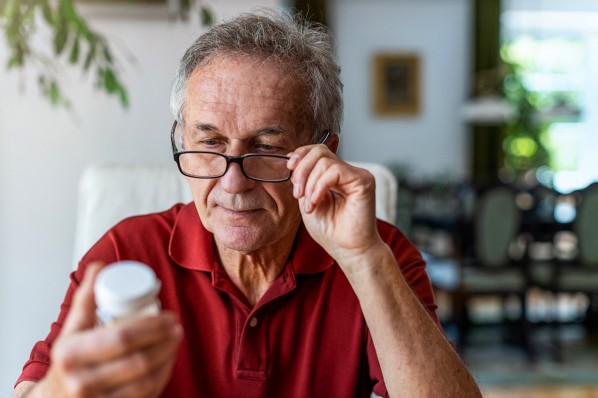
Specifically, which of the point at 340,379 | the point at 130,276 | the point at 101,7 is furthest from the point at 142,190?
the point at 101,7

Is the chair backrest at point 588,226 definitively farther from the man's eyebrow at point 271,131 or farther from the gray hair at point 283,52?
the man's eyebrow at point 271,131

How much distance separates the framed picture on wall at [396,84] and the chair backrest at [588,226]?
3.40 m

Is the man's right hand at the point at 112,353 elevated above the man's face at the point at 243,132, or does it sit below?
below

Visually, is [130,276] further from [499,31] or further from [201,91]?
[499,31]

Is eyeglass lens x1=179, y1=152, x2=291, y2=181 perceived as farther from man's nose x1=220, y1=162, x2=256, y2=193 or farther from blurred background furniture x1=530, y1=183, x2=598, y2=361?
blurred background furniture x1=530, y1=183, x2=598, y2=361

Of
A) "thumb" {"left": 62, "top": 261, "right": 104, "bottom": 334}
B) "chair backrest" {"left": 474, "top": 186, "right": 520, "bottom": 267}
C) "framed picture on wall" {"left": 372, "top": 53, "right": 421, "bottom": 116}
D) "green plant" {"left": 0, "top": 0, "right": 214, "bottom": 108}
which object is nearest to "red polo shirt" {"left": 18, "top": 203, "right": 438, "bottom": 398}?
"thumb" {"left": 62, "top": 261, "right": 104, "bottom": 334}

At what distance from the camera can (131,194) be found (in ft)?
5.40

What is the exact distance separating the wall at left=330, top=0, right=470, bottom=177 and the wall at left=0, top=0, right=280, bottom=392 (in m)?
4.75

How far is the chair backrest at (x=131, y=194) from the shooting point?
1.61 meters

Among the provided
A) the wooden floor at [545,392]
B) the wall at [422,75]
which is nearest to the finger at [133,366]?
the wooden floor at [545,392]

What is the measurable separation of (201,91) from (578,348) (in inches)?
165

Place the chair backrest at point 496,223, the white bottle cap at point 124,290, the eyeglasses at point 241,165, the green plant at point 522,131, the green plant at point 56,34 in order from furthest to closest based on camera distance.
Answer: the green plant at point 522,131, the chair backrest at point 496,223, the green plant at point 56,34, the eyeglasses at point 241,165, the white bottle cap at point 124,290

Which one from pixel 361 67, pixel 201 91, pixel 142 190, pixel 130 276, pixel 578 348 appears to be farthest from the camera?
pixel 361 67

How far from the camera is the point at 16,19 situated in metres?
1.95
